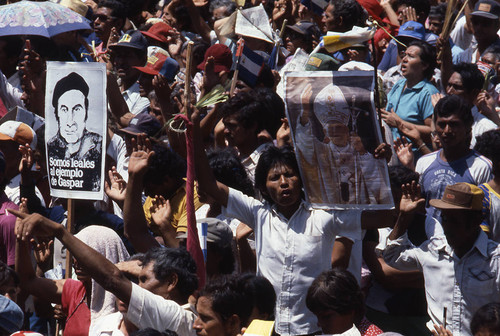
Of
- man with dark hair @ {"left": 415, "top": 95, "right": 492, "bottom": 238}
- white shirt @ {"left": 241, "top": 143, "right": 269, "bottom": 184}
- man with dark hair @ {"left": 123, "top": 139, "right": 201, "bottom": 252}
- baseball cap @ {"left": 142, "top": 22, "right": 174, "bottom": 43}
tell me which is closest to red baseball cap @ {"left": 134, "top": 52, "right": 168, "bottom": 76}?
baseball cap @ {"left": 142, "top": 22, "right": 174, "bottom": 43}

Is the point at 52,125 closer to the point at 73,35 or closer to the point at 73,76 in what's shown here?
the point at 73,76

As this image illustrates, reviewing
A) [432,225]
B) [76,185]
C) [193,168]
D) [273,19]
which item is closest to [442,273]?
[432,225]

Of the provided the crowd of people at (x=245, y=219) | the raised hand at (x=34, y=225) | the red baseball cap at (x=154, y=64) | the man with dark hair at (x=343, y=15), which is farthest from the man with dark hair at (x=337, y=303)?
the man with dark hair at (x=343, y=15)

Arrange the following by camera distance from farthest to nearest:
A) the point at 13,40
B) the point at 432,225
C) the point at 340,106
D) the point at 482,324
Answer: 1. the point at 13,40
2. the point at 432,225
3. the point at 340,106
4. the point at 482,324

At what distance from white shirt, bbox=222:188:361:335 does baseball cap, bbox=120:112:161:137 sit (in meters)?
1.87

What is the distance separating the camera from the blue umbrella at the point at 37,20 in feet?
29.0

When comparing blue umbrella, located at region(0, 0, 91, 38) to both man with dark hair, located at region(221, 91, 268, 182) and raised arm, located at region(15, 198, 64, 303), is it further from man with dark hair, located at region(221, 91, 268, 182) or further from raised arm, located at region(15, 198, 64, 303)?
raised arm, located at region(15, 198, 64, 303)

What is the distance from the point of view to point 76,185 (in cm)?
625

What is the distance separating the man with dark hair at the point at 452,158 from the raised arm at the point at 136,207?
197 cm

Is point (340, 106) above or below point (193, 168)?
above

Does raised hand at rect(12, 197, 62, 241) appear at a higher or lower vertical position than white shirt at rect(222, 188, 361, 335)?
higher

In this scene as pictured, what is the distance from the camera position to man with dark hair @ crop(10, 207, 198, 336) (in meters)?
4.73

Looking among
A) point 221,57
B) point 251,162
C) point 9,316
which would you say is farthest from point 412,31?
point 9,316

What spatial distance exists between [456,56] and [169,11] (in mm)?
3347
